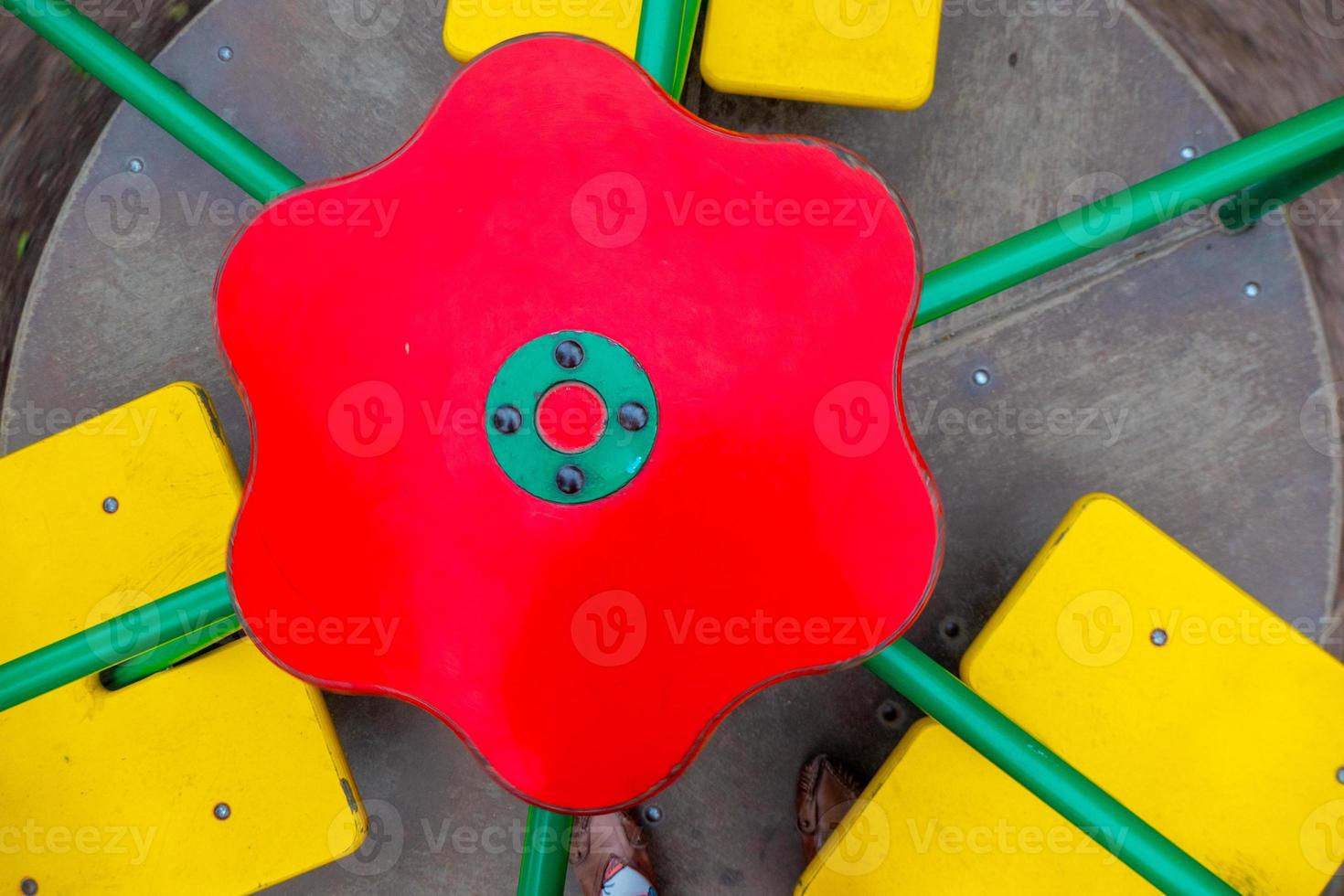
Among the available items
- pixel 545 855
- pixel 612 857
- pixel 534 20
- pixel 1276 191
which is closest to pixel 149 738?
pixel 545 855

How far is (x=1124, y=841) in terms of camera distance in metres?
1.32

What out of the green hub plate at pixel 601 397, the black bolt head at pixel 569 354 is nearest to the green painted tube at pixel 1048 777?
the green hub plate at pixel 601 397

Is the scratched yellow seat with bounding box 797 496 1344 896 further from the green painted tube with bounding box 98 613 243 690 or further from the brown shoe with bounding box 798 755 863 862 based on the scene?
the green painted tube with bounding box 98 613 243 690

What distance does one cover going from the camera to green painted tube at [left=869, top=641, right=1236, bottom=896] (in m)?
1.32

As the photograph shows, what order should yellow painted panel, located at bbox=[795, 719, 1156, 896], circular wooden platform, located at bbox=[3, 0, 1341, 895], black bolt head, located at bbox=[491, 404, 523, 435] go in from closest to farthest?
black bolt head, located at bbox=[491, 404, 523, 435]
yellow painted panel, located at bbox=[795, 719, 1156, 896]
circular wooden platform, located at bbox=[3, 0, 1341, 895]

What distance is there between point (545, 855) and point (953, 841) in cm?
72

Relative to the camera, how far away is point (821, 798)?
2168 mm

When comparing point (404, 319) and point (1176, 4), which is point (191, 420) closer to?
point (404, 319)

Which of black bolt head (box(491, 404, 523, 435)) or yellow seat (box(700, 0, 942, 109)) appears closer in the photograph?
black bolt head (box(491, 404, 523, 435))

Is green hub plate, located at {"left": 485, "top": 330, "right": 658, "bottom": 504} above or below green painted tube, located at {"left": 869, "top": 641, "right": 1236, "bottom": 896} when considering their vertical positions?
above

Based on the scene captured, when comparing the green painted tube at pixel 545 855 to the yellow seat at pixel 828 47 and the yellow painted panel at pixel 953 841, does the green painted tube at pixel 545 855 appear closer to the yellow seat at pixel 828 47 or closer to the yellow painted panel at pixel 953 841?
the yellow painted panel at pixel 953 841

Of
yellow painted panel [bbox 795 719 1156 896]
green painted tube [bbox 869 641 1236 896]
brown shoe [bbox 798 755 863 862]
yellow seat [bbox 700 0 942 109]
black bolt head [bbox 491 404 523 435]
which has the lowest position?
brown shoe [bbox 798 755 863 862]

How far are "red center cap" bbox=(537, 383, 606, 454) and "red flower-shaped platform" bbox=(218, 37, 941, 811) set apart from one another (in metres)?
0.01

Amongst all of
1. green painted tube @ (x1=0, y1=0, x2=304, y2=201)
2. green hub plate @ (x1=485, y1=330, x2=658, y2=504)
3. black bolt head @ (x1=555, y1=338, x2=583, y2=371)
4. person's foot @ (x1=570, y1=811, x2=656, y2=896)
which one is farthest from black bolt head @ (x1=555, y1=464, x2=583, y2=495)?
person's foot @ (x1=570, y1=811, x2=656, y2=896)
